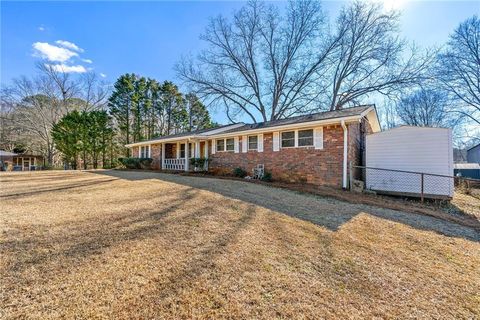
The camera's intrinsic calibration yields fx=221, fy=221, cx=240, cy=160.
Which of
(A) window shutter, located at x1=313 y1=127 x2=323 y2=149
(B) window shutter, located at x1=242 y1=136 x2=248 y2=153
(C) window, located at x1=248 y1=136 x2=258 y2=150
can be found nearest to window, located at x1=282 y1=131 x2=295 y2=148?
(A) window shutter, located at x1=313 y1=127 x2=323 y2=149

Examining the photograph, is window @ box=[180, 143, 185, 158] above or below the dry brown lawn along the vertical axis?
above

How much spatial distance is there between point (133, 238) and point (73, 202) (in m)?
3.12

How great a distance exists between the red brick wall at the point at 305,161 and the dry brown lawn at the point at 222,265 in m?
4.37

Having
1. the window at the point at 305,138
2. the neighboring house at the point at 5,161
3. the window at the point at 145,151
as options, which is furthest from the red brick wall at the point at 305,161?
the neighboring house at the point at 5,161

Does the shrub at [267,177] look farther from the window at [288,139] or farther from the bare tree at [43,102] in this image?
the bare tree at [43,102]

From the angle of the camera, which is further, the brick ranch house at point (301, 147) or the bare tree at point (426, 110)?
the bare tree at point (426, 110)

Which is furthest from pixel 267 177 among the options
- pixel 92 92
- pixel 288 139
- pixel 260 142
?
pixel 92 92

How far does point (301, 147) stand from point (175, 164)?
388 inches

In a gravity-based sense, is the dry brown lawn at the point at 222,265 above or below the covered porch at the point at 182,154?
below

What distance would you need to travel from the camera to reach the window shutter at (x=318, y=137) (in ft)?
31.3

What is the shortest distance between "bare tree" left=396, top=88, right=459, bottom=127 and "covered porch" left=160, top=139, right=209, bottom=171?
22380 millimetres

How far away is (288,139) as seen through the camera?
1070 cm

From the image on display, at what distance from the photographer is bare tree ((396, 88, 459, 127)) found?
933 inches

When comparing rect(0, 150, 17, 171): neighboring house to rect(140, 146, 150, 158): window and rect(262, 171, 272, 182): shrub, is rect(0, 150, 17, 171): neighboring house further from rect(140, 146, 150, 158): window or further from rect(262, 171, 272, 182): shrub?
rect(262, 171, 272, 182): shrub
